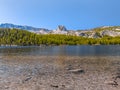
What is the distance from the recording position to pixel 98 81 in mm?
32312

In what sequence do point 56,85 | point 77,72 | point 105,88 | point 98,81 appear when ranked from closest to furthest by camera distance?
1. point 105,88
2. point 56,85
3. point 98,81
4. point 77,72

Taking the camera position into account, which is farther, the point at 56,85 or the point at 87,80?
the point at 87,80

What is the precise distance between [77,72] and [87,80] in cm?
761

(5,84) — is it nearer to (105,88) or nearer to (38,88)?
(38,88)

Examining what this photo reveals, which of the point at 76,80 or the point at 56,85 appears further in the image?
the point at 76,80

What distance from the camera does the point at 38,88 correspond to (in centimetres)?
2833

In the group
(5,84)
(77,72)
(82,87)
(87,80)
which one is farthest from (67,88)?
(77,72)

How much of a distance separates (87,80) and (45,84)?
632 cm

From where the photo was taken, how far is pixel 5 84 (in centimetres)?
3072

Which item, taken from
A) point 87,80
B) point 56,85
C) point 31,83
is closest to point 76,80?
point 87,80

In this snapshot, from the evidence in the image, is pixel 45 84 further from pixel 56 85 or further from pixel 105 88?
pixel 105 88

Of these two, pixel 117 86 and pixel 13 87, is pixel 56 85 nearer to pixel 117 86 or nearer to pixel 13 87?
pixel 13 87

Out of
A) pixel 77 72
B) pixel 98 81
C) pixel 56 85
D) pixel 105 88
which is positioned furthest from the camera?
pixel 77 72

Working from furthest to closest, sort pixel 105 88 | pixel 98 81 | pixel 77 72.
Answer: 1. pixel 77 72
2. pixel 98 81
3. pixel 105 88
